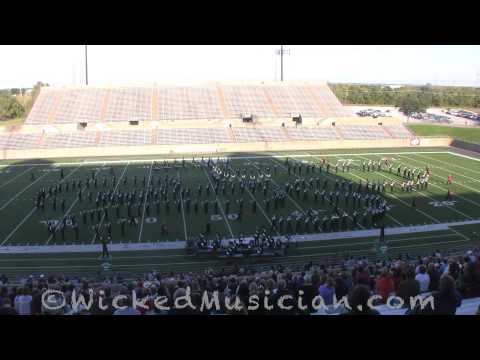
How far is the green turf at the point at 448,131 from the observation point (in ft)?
128

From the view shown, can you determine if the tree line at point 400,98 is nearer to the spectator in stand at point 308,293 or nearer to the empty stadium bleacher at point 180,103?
the empty stadium bleacher at point 180,103

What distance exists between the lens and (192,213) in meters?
16.0

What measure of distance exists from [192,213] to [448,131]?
107 ft

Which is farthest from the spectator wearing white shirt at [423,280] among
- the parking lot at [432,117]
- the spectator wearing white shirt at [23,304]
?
the parking lot at [432,117]

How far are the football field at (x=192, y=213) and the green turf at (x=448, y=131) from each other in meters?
14.8

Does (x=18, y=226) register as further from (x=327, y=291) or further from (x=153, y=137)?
(x=153, y=137)

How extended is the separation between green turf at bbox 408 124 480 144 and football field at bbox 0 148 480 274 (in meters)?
14.8

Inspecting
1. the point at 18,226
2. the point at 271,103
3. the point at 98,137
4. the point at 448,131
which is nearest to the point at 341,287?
the point at 18,226

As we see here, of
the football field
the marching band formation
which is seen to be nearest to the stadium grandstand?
the football field

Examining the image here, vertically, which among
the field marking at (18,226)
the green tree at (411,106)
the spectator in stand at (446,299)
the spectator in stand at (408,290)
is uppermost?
the green tree at (411,106)

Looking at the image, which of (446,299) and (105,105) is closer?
(446,299)

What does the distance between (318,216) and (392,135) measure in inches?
919

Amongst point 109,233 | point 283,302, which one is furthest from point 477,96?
point 283,302

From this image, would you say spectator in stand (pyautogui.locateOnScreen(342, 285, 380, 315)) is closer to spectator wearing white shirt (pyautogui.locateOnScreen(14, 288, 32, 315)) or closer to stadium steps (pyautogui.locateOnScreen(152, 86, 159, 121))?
spectator wearing white shirt (pyautogui.locateOnScreen(14, 288, 32, 315))
